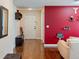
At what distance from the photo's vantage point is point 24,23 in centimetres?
1283

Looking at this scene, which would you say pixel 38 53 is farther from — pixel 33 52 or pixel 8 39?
pixel 8 39

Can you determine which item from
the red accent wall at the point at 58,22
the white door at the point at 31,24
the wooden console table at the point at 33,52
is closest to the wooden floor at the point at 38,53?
the wooden console table at the point at 33,52

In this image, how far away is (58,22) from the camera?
9.07m

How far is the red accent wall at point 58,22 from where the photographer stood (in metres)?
9.03

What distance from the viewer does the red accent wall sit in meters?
9.03

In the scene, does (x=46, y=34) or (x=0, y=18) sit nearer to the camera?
(x=0, y=18)

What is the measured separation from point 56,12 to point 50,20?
0.60 metres

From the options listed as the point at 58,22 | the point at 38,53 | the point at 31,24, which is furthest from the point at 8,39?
the point at 31,24

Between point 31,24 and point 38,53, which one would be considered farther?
point 31,24

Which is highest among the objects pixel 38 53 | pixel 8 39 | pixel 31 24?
pixel 31 24

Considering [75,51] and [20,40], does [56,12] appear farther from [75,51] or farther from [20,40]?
[75,51]

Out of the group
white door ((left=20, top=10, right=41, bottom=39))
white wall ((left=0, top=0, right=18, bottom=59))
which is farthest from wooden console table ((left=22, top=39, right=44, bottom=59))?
white door ((left=20, top=10, right=41, bottom=39))

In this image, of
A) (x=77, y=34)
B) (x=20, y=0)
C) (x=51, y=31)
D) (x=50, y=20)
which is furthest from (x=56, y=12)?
(x=20, y=0)

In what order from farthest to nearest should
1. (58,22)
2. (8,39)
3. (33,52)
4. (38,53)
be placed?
(58,22) → (33,52) → (38,53) → (8,39)
